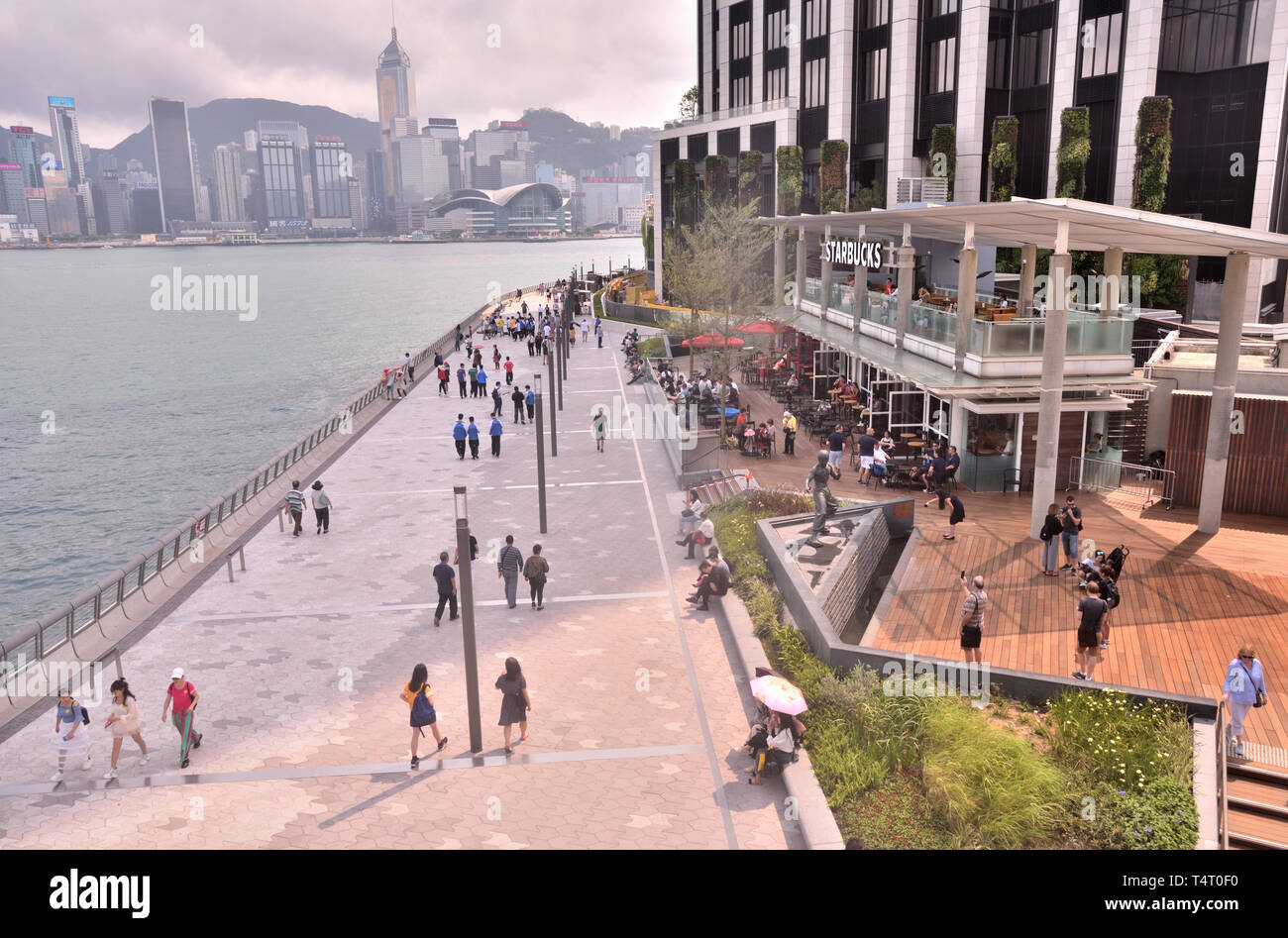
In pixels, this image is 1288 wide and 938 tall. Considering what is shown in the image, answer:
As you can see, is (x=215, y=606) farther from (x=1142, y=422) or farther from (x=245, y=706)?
(x=1142, y=422)

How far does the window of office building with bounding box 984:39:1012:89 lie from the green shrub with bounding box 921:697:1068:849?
45.8m

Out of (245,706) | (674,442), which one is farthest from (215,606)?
(674,442)

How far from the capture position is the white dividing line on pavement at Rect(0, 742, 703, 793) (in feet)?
37.9

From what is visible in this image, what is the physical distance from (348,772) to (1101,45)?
4574 centimetres

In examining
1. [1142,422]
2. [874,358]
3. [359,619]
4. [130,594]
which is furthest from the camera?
[874,358]

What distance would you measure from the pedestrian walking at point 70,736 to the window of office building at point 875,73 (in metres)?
53.5

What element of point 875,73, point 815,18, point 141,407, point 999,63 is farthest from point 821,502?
point 141,407

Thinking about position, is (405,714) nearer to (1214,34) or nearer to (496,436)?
(496,436)

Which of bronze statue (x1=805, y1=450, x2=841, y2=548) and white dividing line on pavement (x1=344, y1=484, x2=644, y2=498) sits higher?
bronze statue (x1=805, y1=450, x2=841, y2=548)

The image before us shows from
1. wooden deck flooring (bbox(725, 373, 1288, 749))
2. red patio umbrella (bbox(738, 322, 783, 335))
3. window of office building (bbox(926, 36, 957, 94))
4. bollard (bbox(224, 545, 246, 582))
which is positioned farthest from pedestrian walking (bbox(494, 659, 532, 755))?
window of office building (bbox(926, 36, 957, 94))

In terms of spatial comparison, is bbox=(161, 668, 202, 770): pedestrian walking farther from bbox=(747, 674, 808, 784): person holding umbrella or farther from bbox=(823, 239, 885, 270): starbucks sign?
bbox=(823, 239, 885, 270): starbucks sign

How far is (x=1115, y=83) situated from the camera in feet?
137

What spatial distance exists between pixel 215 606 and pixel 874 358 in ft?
56.6

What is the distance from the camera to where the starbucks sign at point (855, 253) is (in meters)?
29.4
